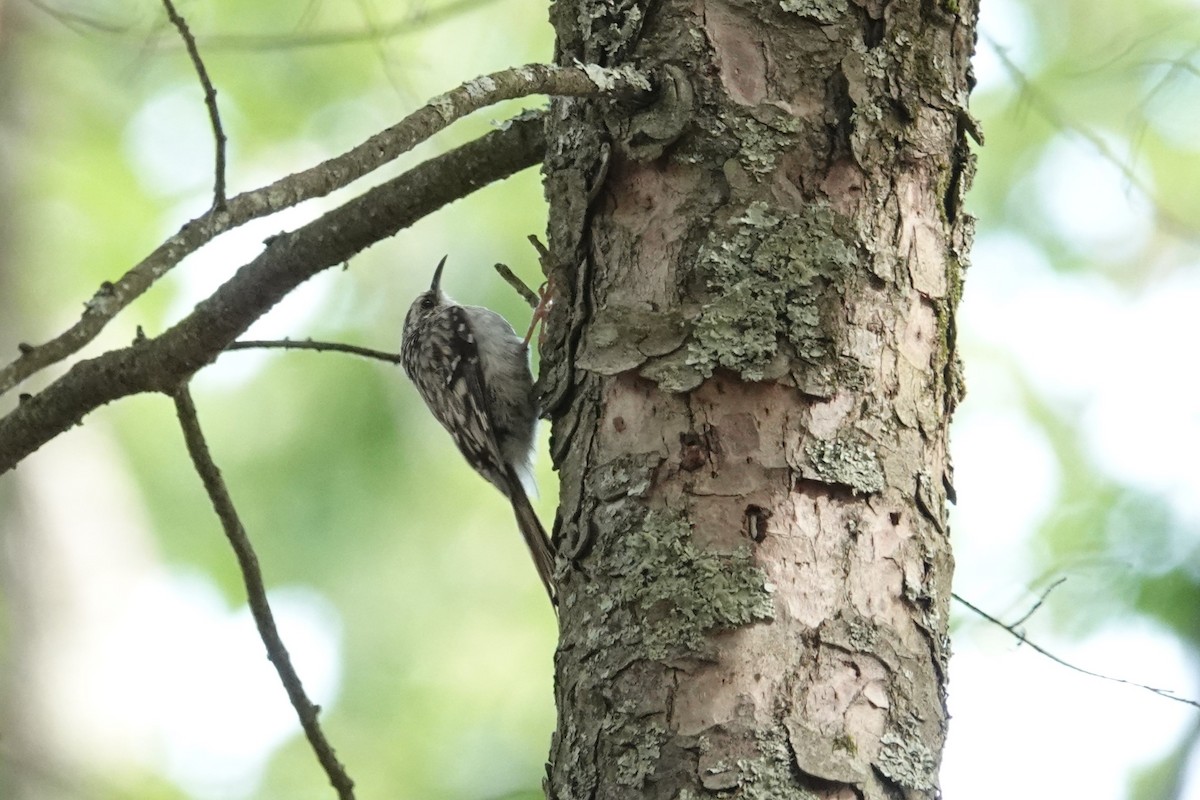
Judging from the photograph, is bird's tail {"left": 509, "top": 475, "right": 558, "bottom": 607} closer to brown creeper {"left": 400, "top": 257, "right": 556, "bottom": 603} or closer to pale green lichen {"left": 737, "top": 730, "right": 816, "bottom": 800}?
brown creeper {"left": 400, "top": 257, "right": 556, "bottom": 603}

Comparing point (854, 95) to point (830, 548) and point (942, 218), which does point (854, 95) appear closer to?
point (942, 218)

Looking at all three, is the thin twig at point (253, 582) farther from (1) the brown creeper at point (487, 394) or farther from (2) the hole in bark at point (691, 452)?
(1) the brown creeper at point (487, 394)

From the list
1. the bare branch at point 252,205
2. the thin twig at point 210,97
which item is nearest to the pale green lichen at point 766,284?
the bare branch at point 252,205

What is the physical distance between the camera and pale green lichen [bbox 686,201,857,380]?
1.86m

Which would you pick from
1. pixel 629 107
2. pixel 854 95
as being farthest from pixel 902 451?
pixel 629 107

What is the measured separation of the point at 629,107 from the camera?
2049 mm

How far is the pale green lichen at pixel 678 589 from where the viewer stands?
1.72m

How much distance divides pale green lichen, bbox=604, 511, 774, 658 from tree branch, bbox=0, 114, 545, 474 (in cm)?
85

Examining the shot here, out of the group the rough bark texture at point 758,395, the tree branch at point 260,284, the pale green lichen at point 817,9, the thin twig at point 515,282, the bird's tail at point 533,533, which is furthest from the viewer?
the bird's tail at point 533,533

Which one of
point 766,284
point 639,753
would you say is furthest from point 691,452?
point 639,753

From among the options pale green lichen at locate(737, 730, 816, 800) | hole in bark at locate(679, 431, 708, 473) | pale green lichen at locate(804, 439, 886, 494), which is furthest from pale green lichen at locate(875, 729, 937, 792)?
hole in bark at locate(679, 431, 708, 473)

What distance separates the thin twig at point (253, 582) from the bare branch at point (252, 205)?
2.83ft

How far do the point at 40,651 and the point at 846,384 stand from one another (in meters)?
4.63

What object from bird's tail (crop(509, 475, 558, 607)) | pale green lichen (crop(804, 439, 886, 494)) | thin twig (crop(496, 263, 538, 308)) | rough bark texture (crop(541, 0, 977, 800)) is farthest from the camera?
bird's tail (crop(509, 475, 558, 607))
